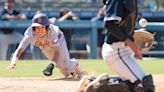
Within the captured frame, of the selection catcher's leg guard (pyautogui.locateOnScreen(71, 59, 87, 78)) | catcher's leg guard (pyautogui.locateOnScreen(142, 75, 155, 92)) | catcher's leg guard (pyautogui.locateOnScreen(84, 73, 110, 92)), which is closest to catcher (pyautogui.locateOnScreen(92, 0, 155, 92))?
catcher's leg guard (pyautogui.locateOnScreen(142, 75, 155, 92))

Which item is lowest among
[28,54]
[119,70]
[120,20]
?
[28,54]

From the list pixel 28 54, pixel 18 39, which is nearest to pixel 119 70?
pixel 18 39

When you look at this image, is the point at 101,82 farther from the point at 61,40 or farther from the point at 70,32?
the point at 70,32

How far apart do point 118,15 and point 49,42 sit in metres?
2.89

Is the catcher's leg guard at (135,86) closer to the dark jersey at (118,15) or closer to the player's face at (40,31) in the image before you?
the dark jersey at (118,15)

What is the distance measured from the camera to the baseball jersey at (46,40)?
26.4 feet

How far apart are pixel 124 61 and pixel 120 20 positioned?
487 mm

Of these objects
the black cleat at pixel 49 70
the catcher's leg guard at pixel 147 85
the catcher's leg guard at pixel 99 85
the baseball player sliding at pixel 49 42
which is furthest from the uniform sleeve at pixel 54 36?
the catcher's leg guard at pixel 147 85

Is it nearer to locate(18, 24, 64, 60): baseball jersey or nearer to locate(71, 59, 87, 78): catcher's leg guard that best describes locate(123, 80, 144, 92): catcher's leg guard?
locate(18, 24, 64, 60): baseball jersey

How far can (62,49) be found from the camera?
338 inches

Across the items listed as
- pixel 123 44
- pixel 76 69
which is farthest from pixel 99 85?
pixel 76 69

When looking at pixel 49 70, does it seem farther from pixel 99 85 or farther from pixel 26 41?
pixel 99 85

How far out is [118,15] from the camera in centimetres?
560

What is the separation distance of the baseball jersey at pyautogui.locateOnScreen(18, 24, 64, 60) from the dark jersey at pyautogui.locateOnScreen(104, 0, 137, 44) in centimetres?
260
